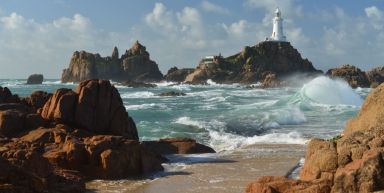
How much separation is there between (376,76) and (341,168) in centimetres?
9250

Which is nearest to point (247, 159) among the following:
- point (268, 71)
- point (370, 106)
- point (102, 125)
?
point (102, 125)

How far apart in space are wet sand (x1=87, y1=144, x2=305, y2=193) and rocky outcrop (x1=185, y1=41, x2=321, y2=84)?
294 feet

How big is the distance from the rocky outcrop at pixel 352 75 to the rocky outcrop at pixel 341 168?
79971mm

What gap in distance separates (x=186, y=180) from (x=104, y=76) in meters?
108

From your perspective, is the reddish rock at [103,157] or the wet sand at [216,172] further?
the reddish rock at [103,157]

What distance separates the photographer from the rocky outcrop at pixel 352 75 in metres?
87.4

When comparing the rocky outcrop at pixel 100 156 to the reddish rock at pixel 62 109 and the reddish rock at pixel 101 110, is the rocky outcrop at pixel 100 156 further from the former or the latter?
the reddish rock at pixel 101 110

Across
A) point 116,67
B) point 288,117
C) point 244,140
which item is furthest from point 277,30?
point 244,140

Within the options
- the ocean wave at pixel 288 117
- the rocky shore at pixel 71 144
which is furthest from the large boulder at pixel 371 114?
the ocean wave at pixel 288 117

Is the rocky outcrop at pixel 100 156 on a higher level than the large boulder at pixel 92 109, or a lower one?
lower

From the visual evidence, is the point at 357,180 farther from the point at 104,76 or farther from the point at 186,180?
the point at 104,76

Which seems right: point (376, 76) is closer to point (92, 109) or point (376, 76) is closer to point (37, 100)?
point (37, 100)

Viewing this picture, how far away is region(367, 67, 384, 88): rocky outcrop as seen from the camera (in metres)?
92.1

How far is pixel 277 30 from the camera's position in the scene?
11731cm
